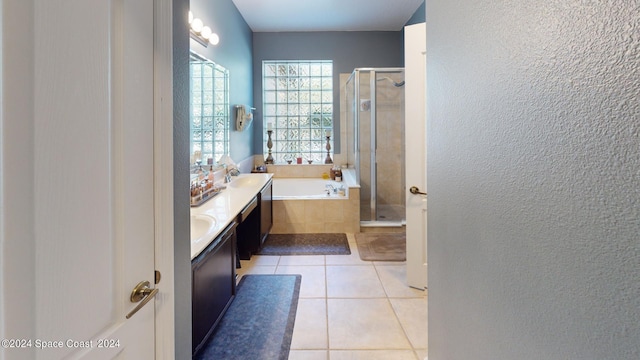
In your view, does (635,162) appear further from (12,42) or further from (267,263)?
(267,263)

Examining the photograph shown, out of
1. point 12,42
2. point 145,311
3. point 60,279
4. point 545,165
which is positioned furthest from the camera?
point 145,311

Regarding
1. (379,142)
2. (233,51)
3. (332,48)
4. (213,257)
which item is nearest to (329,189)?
(379,142)

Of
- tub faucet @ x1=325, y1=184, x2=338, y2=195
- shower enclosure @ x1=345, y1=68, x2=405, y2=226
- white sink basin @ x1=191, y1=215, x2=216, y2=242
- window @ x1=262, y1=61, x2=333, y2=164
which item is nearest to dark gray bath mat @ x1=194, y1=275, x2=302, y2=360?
white sink basin @ x1=191, y1=215, x2=216, y2=242

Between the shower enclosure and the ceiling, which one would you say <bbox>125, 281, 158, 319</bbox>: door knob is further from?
the ceiling

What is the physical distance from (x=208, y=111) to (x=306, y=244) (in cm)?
181

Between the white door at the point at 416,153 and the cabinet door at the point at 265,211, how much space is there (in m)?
1.59

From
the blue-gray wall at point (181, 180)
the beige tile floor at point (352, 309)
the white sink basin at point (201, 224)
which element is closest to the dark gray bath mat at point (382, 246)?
the beige tile floor at point (352, 309)

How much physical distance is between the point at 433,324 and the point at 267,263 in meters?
2.01

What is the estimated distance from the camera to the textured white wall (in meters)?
0.58

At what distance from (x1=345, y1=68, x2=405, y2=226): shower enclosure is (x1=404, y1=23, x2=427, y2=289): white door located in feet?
5.84

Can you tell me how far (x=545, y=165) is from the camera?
2.49 feet

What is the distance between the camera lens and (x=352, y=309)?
2.34m

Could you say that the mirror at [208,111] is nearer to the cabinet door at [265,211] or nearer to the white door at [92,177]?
the cabinet door at [265,211]

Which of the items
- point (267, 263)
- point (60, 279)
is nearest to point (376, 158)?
point (267, 263)
